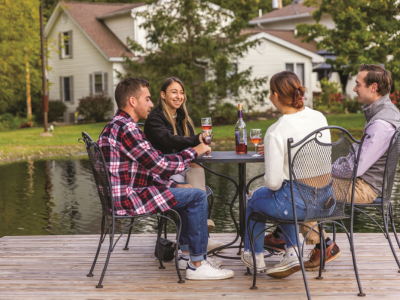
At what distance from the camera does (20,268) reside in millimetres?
5102

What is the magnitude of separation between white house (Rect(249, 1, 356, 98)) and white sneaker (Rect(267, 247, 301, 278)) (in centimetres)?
3074

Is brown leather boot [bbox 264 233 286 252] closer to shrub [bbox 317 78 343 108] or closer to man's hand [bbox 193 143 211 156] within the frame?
man's hand [bbox 193 143 211 156]

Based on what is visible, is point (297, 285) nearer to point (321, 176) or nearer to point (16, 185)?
point (321, 176)

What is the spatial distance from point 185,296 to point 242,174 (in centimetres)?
129

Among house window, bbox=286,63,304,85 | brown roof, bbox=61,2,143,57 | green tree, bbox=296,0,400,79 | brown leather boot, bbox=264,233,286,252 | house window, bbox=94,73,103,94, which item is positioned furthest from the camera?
house window, bbox=286,63,304,85

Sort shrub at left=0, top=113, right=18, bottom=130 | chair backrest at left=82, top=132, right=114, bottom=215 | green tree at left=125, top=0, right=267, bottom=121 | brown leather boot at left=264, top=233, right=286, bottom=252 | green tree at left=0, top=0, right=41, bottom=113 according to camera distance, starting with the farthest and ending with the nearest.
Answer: shrub at left=0, top=113, right=18, bottom=130 → green tree at left=0, top=0, right=41, bottom=113 → green tree at left=125, top=0, right=267, bottom=121 → brown leather boot at left=264, top=233, right=286, bottom=252 → chair backrest at left=82, top=132, right=114, bottom=215

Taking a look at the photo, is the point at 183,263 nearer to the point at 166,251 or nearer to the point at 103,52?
the point at 166,251

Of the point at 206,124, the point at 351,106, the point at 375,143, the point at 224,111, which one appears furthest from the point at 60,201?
the point at 351,106

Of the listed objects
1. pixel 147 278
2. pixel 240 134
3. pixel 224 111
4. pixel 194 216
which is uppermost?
pixel 224 111

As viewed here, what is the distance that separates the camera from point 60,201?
34.8ft

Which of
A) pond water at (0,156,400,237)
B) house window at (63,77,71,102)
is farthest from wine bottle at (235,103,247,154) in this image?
house window at (63,77,71,102)

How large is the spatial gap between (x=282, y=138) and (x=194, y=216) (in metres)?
1.02

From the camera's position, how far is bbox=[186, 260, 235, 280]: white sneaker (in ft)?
15.3

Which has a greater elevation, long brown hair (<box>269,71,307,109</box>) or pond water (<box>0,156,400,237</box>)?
long brown hair (<box>269,71,307,109</box>)
